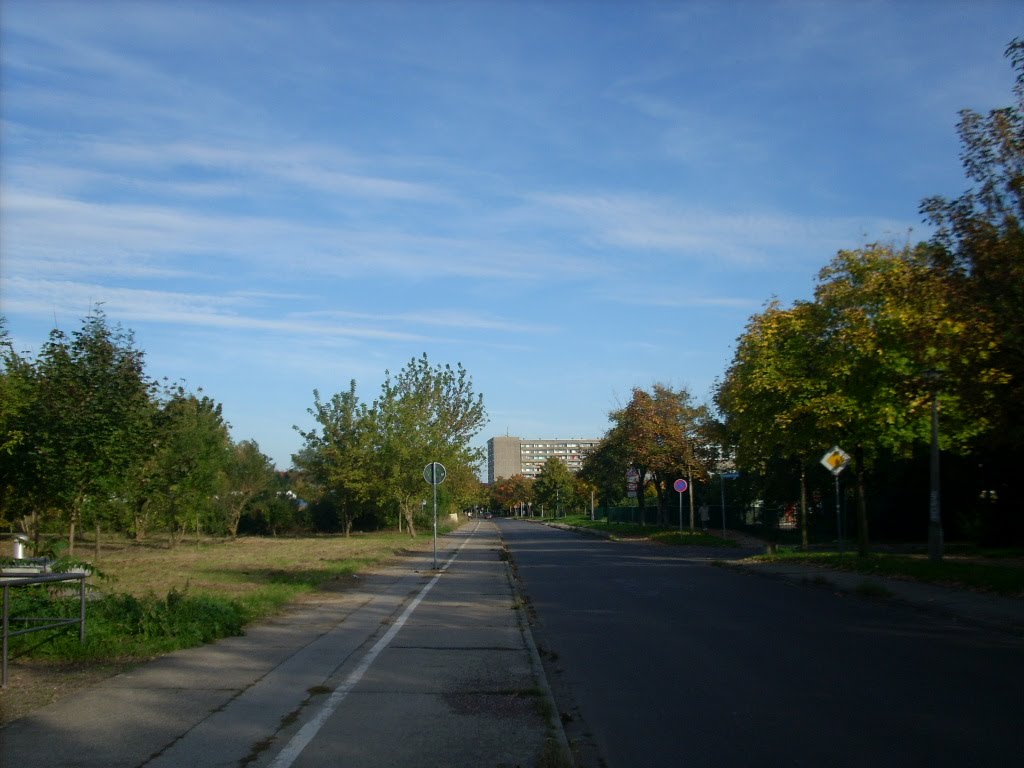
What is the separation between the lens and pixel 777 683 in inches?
367

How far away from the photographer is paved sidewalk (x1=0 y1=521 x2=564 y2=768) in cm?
645

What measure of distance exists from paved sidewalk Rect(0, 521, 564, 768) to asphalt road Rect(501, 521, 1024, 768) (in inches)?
24.1

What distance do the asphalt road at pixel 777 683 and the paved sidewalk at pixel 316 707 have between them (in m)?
0.61

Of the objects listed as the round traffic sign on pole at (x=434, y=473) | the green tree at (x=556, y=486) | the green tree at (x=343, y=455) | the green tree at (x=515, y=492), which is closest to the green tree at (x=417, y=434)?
the green tree at (x=343, y=455)

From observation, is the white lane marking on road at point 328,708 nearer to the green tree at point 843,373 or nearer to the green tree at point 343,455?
the green tree at point 843,373

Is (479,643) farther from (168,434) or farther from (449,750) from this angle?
(168,434)

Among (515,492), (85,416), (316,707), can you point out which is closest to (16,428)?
(85,416)

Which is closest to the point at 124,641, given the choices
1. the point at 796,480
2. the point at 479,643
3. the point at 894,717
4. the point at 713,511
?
the point at 479,643

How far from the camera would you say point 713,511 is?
57.4 m

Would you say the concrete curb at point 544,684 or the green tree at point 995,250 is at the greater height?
the green tree at point 995,250

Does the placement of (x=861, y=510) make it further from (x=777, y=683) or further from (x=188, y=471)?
(x=188, y=471)

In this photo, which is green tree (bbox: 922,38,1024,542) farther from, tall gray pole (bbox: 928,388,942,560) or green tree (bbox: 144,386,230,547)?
green tree (bbox: 144,386,230,547)

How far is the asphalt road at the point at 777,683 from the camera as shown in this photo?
22.6ft

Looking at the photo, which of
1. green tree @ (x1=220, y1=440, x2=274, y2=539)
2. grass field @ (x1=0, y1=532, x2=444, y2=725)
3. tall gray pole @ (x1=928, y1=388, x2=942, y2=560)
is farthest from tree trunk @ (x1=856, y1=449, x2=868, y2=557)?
green tree @ (x1=220, y1=440, x2=274, y2=539)
